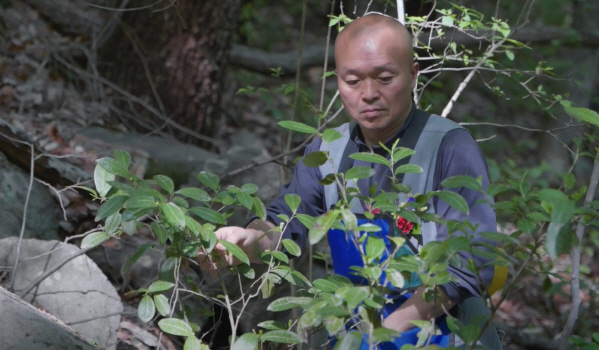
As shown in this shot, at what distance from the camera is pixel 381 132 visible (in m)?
2.43

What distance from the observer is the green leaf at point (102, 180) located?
2092 millimetres

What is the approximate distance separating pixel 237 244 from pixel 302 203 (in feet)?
1.17

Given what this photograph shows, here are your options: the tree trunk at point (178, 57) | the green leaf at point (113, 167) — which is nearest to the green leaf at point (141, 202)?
the green leaf at point (113, 167)

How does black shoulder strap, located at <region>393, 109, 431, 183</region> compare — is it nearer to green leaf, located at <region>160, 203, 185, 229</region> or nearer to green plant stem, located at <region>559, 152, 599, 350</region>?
green plant stem, located at <region>559, 152, 599, 350</region>

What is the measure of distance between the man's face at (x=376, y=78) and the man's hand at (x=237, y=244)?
0.49 metres

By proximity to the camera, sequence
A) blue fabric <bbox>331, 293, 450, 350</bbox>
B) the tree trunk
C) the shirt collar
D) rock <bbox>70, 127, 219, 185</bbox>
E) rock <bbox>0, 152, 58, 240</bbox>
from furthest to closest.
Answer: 1. the tree trunk
2. rock <bbox>70, 127, 219, 185</bbox>
3. rock <bbox>0, 152, 58, 240</bbox>
4. the shirt collar
5. blue fabric <bbox>331, 293, 450, 350</bbox>

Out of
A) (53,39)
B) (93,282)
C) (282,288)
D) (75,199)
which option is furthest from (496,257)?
(53,39)

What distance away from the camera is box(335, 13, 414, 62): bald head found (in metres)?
2.34

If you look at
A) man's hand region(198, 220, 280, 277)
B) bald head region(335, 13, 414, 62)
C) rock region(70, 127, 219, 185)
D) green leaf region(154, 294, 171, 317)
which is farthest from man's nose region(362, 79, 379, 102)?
rock region(70, 127, 219, 185)

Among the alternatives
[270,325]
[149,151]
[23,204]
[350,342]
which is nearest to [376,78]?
[270,325]

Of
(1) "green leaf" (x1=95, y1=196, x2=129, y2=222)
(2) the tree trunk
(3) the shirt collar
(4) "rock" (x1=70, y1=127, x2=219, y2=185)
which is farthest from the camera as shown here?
(2) the tree trunk

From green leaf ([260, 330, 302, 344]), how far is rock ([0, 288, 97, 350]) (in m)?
0.59

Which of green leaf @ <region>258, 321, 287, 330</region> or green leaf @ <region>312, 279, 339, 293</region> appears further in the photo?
green leaf @ <region>258, 321, 287, 330</region>

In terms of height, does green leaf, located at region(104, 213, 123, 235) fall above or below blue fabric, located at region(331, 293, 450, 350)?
above
